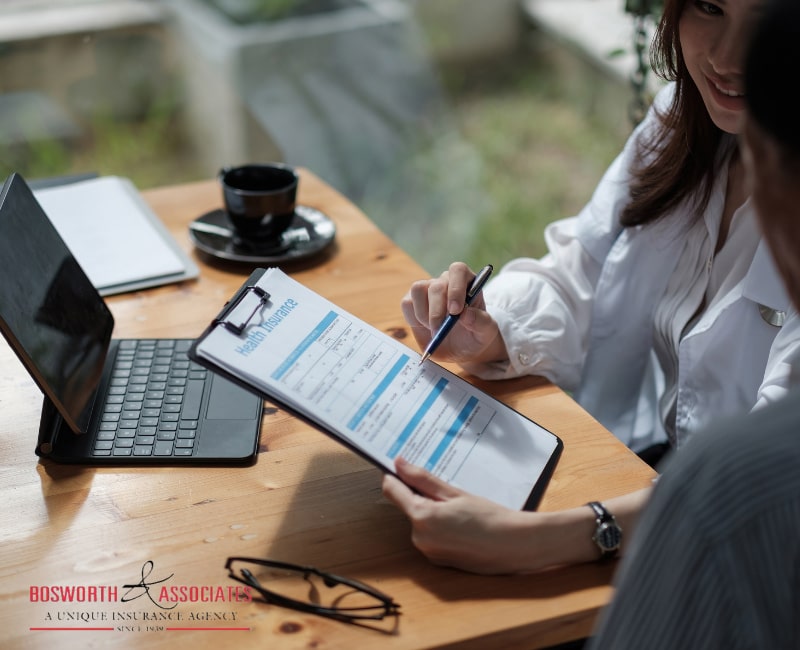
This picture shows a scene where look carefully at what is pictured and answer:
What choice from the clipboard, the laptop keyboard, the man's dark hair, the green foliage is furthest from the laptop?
the green foliage

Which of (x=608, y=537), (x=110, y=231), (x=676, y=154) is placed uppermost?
(x=676, y=154)

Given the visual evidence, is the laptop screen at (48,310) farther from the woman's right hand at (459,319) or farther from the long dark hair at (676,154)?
the long dark hair at (676,154)

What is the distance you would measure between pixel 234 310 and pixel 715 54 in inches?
24.9

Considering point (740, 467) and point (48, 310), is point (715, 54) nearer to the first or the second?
point (740, 467)

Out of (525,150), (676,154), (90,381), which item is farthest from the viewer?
(525,150)

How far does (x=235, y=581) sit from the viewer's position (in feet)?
2.58

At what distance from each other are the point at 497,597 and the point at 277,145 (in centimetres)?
206

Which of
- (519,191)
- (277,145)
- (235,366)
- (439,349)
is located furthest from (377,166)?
(235,366)

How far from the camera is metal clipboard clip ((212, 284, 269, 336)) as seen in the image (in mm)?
852

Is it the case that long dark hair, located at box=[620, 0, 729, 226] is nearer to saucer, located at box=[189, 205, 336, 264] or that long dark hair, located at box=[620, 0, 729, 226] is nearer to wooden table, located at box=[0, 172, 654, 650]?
wooden table, located at box=[0, 172, 654, 650]

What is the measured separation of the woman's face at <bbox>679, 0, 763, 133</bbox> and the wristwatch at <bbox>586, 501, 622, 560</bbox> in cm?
51

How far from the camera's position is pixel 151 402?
3.25 ft

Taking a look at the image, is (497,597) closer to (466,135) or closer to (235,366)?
(235,366)

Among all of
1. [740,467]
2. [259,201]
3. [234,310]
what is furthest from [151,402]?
[740,467]
